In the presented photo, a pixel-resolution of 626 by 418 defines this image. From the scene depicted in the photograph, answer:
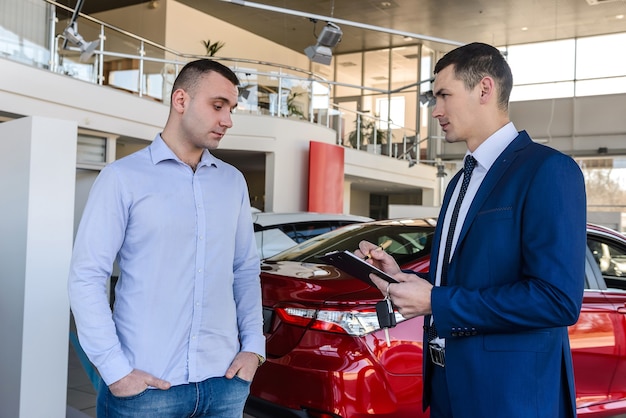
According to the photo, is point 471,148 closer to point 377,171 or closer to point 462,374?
point 462,374

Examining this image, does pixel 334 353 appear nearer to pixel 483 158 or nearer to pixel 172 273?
pixel 172 273

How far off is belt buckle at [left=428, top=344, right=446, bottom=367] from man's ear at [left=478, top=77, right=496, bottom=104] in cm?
69

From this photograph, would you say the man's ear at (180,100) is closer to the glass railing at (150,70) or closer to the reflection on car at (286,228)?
the reflection on car at (286,228)

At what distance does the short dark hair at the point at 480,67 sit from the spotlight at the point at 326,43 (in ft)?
22.3

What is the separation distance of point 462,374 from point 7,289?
243cm

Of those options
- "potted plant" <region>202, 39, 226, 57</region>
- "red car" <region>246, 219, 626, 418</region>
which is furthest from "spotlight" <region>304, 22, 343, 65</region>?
"potted plant" <region>202, 39, 226, 57</region>

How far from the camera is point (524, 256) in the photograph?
5.08ft

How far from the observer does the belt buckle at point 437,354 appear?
1812mm

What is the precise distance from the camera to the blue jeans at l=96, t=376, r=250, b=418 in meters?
1.74

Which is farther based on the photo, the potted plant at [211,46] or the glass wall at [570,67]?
the glass wall at [570,67]

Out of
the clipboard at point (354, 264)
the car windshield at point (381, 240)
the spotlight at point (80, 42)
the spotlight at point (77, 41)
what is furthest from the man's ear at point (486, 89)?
the spotlight at point (80, 42)

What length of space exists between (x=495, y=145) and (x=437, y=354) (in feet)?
2.00

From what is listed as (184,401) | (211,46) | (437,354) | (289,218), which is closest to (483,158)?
(437,354)

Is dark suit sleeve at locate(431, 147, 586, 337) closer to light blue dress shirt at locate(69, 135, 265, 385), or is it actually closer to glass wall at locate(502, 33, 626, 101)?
light blue dress shirt at locate(69, 135, 265, 385)
